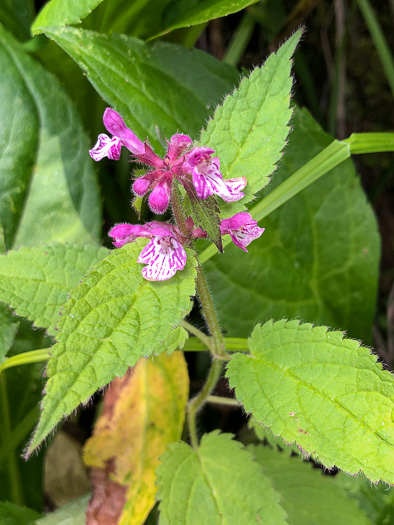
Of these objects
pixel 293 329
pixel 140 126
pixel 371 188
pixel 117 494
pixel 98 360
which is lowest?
pixel 117 494

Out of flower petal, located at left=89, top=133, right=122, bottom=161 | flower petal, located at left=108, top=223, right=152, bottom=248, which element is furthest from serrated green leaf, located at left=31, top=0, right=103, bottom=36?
flower petal, located at left=108, top=223, right=152, bottom=248

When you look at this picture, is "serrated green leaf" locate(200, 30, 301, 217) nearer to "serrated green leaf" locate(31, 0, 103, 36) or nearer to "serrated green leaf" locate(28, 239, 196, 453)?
"serrated green leaf" locate(28, 239, 196, 453)

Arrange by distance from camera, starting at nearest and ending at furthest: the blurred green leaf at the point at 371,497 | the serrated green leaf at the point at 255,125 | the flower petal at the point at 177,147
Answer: the flower petal at the point at 177,147 → the serrated green leaf at the point at 255,125 → the blurred green leaf at the point at 371,497

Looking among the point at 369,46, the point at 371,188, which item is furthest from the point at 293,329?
the point at 369,46

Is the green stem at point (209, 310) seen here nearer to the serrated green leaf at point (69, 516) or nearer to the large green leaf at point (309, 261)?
the large green leaf at point (309, 261)

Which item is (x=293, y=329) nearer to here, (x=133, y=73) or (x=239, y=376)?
(x=239, y=376)

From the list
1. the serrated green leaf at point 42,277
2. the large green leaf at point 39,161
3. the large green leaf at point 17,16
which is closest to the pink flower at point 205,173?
the serrated green leaf at point 42,277
